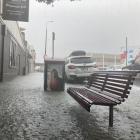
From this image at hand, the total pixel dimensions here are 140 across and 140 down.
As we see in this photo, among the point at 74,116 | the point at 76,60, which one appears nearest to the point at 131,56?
the point at 76,60

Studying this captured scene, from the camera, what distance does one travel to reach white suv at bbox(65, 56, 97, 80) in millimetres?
21608

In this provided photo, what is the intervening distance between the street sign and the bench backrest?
7.56 meters

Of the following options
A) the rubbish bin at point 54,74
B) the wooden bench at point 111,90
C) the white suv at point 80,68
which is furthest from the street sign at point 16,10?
the wooden bench at point 111,90

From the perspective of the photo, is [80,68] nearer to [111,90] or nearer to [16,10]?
[16,10]

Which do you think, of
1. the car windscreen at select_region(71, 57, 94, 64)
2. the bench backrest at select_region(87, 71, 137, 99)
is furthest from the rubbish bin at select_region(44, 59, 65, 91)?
the car windscreen at select_region(71, 57, 94, 64)

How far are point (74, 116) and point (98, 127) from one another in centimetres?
126

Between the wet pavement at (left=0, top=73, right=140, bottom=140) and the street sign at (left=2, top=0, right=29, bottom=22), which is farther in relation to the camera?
the street sign at (left=2, top=0, right=29, bottom=22)

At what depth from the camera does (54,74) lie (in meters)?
14.2

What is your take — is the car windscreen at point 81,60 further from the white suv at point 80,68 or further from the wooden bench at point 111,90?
the wooden bench at point 111,90

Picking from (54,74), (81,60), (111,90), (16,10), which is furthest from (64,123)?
(81,60)

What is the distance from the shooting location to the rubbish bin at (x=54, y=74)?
1405 cm

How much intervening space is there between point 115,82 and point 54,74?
6936 millimetres

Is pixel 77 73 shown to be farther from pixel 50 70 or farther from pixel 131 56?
pixel 131 56

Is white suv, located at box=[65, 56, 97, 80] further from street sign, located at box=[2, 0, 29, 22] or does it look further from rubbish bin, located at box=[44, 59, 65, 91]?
rubbish bin, located at box=[44, 59, 65, 91]
